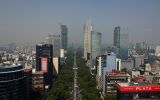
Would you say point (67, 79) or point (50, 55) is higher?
point (50, 55)

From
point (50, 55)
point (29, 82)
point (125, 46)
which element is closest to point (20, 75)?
point (29, 82)

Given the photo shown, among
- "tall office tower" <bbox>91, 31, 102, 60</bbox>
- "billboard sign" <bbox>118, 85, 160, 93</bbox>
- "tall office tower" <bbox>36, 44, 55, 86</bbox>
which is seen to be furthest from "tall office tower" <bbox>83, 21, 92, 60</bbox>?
"billboard sign" <bbox>118, 85, 160, 93</bbox>

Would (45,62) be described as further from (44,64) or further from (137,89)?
(137,89)

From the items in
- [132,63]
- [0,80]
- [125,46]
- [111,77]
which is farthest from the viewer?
[125,46]

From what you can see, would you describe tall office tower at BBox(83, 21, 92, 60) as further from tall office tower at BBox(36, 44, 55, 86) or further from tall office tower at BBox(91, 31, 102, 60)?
tall office tower at BBox(36, 44, 55, 86)

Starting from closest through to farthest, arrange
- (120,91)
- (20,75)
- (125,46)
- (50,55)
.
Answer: (120,91), (20,75), (50,55), (125,46)

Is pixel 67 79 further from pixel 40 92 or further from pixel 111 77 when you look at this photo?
pixel 111 77
